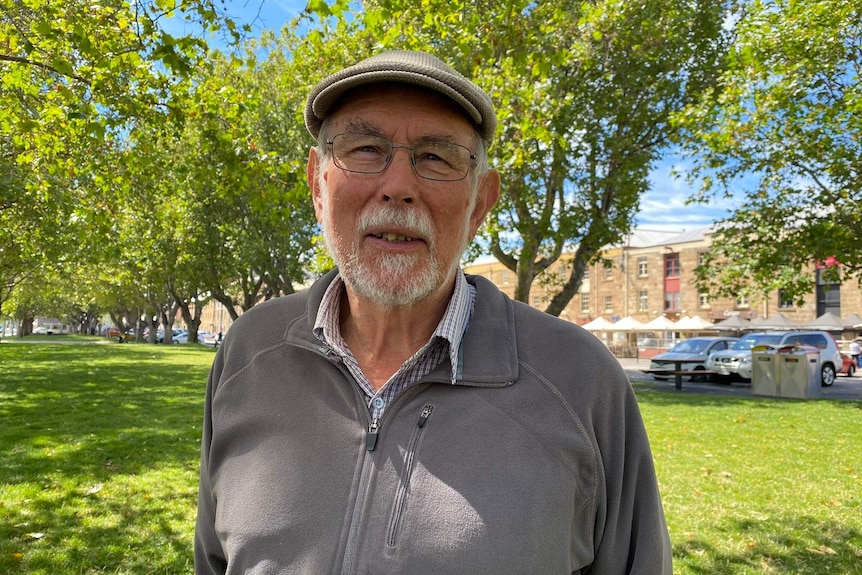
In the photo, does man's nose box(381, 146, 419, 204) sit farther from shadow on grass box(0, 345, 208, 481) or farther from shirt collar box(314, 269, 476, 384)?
shadow on grass box(0, 345, 208, 481)

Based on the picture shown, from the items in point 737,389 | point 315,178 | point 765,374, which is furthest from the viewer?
point 737,389

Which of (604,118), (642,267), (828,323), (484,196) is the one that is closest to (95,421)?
(484,196)

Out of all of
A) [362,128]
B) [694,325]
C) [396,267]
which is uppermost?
[694,325]

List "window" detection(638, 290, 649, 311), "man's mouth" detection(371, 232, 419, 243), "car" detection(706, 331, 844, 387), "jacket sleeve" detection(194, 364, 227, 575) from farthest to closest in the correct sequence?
"window" detection(638, 290, 649, 311)
"car" detection(706, 331, 844, 387)
"jacket sleeve" detection(194, 364, 227, 575)
"man's mouth" detection(371, 232, 419, 243)

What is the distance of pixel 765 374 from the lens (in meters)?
18.3

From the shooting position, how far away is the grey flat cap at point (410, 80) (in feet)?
5.81

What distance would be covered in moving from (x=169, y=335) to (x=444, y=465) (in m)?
60.1

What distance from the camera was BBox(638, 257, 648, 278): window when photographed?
2168 inches

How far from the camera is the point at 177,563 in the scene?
4.71 metres

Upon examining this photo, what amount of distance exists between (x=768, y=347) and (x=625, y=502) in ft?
72.1

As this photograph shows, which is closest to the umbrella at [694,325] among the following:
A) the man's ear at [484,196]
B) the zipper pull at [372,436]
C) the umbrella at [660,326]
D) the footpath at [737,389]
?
the umbrella at [660,326]

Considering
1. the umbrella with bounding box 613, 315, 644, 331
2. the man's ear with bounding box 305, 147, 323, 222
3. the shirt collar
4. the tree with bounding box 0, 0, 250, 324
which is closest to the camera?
the shirt collar

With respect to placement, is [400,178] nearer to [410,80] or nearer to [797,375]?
[410,80]

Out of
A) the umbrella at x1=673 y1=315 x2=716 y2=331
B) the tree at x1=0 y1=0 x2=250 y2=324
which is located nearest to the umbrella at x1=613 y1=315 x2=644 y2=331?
the umbrella at x1=673 y1=315 x2=716 y2=331
